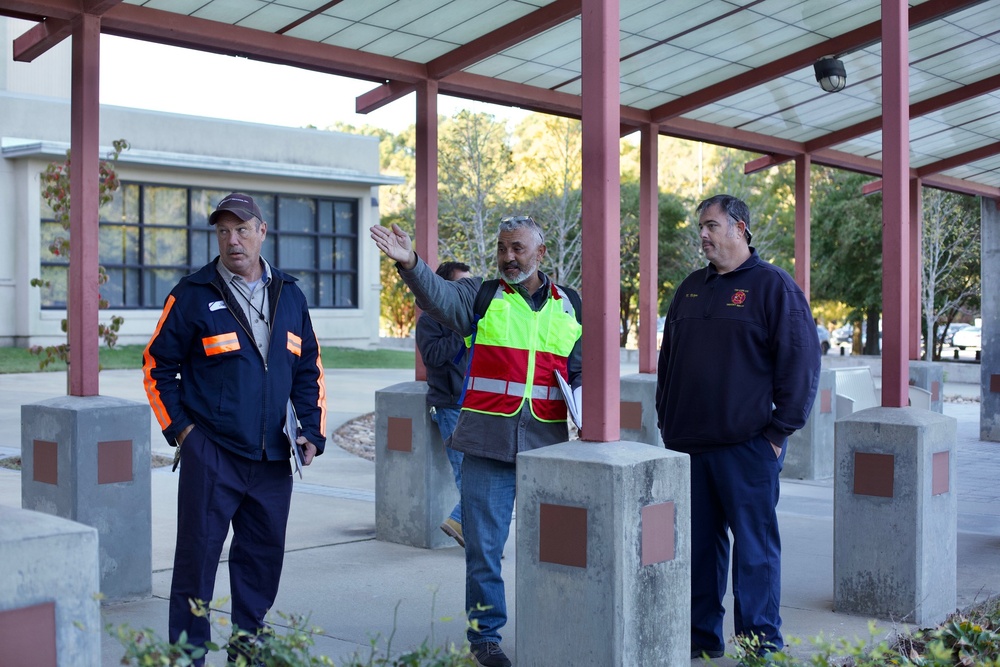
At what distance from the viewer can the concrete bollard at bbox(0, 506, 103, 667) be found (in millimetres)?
2576

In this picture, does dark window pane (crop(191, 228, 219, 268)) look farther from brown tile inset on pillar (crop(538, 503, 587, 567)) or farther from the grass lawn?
brown tile inset on pillar (crop(538, 503, 587, 567))

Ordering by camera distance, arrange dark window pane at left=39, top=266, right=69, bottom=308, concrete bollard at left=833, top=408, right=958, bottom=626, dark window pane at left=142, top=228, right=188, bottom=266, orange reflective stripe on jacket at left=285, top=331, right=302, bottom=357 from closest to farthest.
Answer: orange reflective stripe on jacket at left=285, top=331, right=302, bottom=357 < concrete bollard at left=833, top=408, right=958, bottom=626 < dark window pane at left=39, top=266, right=69, bottom=308 < dark window pane at left=142, top=228, right=188, bottom=266

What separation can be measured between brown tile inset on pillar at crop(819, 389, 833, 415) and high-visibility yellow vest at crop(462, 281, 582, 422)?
7.11 metres

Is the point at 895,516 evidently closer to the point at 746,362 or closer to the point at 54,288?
the point at 746,362

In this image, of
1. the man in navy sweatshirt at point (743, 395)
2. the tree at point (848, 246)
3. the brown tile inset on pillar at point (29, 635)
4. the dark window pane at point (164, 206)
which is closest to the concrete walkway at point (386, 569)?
the man in navy sweatshirt at point (743, 395)

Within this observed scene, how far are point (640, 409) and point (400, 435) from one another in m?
3.07

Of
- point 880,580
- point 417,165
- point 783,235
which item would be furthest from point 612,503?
point 783,235

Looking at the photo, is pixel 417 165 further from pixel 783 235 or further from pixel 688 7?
pixel 783 235

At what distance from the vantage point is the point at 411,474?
7.69 metres

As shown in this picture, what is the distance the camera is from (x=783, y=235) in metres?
36.6

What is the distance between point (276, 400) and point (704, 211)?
205 centimetres

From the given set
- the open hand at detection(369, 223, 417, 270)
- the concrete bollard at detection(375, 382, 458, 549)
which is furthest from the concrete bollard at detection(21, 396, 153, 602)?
the open hand at detection(369, 223, 417, 270)

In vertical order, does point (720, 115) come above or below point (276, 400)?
above

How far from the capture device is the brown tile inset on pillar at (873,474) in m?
5.98
